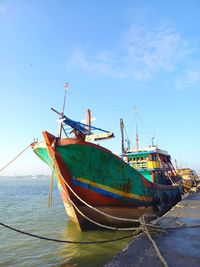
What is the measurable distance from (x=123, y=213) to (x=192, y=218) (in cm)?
438

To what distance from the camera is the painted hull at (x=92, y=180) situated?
1123 centimetres

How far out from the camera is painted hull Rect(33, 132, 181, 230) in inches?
442

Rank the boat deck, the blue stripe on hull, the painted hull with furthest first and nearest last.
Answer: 1. the blue stripe on hull
2. the painted hull
3. the boat deck

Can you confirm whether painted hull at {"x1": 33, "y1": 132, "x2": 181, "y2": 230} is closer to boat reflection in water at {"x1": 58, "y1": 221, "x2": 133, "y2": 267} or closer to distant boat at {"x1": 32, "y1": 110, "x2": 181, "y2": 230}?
distant boat at {"x1": 32, "y1": 110, "x2": 181, "y2": 230}

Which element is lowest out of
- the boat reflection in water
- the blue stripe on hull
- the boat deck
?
the boat reflection in water

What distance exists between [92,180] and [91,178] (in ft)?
0.39

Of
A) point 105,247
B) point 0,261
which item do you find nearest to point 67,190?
point 105,247

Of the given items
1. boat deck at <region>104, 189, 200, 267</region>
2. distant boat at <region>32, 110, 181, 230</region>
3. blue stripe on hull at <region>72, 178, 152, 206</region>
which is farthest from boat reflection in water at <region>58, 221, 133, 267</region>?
boat deck at <region>104, 189, 200, 267</region>

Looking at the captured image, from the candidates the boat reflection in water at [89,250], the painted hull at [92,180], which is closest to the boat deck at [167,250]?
the boat reflection in water at [89,250]

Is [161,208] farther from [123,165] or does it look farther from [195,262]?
[195,262]

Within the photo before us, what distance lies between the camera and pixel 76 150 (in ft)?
37.4

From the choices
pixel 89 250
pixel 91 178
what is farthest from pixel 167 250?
pixel 91 178

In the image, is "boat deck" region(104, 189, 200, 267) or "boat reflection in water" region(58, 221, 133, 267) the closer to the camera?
"boat deck" region(104, 189, 200, 267)

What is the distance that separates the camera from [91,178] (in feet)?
38.9
